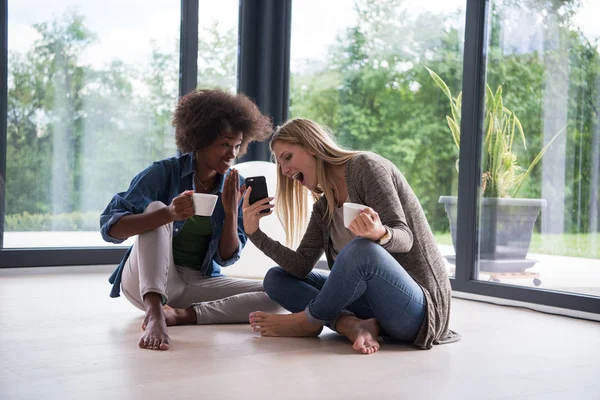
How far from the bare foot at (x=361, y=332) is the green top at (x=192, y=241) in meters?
0.59

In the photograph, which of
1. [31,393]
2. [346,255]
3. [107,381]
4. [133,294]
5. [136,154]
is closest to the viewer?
[31,393]

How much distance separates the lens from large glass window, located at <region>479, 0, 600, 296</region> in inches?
118

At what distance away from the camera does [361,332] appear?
216cm

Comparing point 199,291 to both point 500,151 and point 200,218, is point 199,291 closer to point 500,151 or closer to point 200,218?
point 200,218

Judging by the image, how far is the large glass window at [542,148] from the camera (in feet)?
9.84

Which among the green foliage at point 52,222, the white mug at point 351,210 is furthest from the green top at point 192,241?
the green foliage at point 52,222

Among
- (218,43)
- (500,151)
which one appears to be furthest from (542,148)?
(218,43)

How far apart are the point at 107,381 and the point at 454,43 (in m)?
2.55

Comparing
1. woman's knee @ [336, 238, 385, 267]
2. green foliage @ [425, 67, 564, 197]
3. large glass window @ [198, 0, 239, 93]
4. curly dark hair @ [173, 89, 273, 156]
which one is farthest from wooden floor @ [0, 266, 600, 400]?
large glass window @ [198, 0, 239, 93]

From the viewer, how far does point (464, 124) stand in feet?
11.3

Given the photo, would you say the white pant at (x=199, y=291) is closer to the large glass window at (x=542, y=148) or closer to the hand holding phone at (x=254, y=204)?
the hand holding phone at (x=254, y=204)

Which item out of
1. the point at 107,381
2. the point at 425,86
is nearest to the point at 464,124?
the point at 425,86

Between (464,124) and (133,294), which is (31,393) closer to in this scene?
(133,294)

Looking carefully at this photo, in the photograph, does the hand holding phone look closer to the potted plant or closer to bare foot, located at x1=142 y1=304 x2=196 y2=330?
bare foot, located at x1=142 y1=304 x2=196 y2=330
